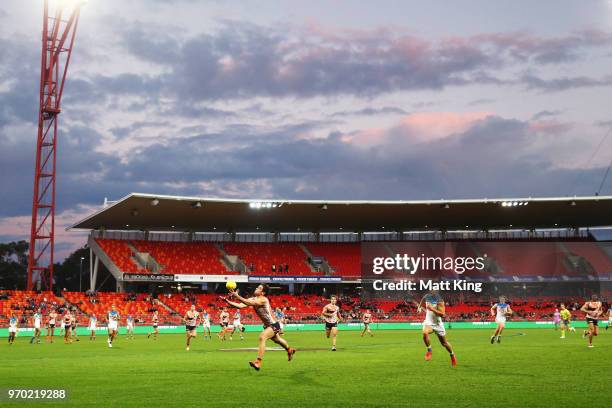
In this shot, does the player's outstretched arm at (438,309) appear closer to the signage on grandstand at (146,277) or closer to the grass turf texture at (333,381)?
the grass turf texture at (333,381)

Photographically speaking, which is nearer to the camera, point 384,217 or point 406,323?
point 406,323

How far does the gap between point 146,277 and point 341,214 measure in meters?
22.9

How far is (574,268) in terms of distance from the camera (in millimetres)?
76125

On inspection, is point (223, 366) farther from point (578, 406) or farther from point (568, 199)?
point (568, 199)

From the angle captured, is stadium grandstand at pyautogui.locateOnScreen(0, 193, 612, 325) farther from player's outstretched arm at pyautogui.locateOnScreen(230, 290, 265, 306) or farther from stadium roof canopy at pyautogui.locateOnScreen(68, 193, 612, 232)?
player's outstretched arm at pyautogui.locateOnScreen(230, 290, 265, 306)

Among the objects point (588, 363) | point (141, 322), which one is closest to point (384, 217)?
point (141, 322)

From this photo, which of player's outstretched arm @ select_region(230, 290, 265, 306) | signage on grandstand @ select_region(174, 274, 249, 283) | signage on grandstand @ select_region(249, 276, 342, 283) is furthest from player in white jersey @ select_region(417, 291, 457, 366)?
signage on grandstand @ select_region(249, 276, 342, 283)

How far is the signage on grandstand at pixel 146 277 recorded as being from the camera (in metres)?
75.5

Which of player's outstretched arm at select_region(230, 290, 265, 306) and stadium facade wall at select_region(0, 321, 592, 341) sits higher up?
player's outstretched arm at select_region(230, 290, 265, 306)

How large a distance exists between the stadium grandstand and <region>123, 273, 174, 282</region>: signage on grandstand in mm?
116

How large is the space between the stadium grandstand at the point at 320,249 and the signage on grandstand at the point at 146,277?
116mm

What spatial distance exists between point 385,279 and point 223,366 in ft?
184

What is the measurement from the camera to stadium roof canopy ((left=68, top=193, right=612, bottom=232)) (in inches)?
2936

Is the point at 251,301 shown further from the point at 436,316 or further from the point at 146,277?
the point at 146,277
